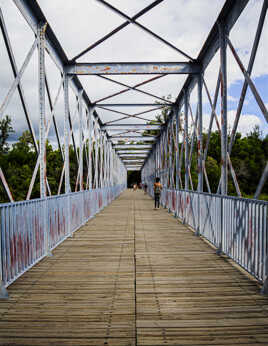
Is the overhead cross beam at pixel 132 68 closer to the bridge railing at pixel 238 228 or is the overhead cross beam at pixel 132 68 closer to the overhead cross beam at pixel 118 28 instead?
the overhead cross beam at pixel 118 28

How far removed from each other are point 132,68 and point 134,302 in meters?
6.56

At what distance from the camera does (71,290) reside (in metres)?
3.79

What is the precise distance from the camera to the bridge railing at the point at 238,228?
376cm

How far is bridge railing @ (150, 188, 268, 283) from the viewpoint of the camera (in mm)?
3760

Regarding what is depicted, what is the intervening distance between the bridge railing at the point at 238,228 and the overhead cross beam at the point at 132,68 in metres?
3.54

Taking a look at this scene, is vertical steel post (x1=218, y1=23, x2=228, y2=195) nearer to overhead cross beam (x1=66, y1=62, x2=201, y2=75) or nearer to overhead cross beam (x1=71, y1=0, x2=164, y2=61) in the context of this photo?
overhead cross beam (x1=71, y1=0, x2=164, y2=61)

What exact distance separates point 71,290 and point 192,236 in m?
4.30

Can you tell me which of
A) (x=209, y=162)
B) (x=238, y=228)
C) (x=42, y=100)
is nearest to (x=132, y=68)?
(x=42, y=100)

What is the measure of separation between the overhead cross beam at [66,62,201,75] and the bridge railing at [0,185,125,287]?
3.44 m

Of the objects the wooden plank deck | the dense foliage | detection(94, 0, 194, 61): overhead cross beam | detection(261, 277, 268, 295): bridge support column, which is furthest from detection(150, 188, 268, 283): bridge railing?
the dense foliage

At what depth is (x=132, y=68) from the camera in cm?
836

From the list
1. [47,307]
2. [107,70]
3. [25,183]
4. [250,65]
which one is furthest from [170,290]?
[25,183]

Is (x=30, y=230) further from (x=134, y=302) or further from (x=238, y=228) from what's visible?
(x=238, y=228)

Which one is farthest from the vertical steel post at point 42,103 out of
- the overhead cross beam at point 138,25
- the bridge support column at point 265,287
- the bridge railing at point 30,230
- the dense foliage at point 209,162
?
→ the dense foliage at point 209,162
